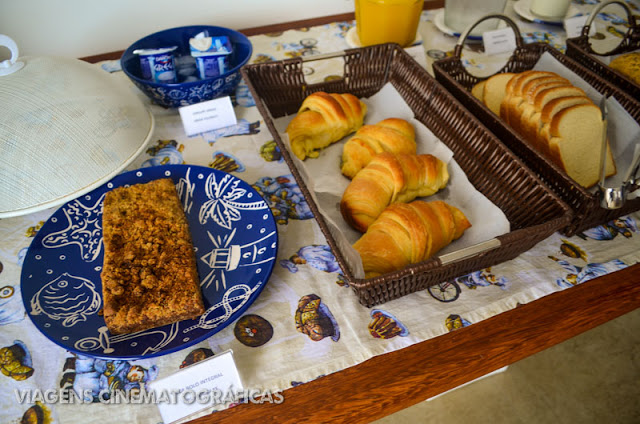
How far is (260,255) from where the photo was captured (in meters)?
0.67

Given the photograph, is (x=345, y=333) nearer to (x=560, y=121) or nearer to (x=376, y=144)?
(x=376, y=144)

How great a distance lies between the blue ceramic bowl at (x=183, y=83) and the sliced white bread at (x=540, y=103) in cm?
67

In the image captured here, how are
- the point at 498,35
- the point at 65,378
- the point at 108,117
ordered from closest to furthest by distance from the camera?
the point at 65,378, the point at 108,117, the point at 498,35

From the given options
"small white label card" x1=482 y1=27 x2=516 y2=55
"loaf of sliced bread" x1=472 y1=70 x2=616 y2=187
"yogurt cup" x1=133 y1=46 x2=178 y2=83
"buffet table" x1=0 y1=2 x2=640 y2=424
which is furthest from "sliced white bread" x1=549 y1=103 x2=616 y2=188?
"yogurt cup" x1=133 y1=46 x2=178 y2=83

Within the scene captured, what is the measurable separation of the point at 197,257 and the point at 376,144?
431 mm

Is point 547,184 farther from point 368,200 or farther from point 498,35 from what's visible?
point 498,35

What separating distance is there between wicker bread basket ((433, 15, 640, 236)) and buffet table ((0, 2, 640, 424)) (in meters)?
0.06

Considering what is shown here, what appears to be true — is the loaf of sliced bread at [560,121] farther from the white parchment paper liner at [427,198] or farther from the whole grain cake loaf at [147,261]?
the whole grain cake loaf at [147,261]

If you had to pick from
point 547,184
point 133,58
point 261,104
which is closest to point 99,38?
point 133,58

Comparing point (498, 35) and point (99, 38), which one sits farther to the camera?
point (99, 38)

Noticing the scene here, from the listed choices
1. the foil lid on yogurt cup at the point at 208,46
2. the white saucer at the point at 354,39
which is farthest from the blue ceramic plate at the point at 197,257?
Result: the white saucer at the point at 354,39

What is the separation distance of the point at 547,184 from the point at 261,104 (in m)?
0.59

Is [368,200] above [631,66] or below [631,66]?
below

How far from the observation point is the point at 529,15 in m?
1.42
